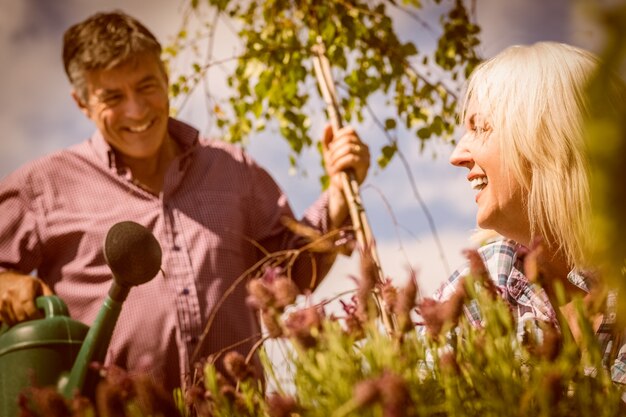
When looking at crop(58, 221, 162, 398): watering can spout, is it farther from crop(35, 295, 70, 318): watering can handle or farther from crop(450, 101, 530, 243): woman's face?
crop(450, 101, 530, 243): woman's face

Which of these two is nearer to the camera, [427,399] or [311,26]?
[427,399]

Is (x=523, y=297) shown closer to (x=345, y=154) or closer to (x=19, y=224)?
(x=345, y=154)

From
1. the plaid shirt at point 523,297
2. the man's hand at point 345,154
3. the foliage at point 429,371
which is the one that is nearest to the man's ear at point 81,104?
the man's hand at point 345,154

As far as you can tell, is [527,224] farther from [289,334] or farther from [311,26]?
[311,26]

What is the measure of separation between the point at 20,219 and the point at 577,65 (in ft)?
4.93

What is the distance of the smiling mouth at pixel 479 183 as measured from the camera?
1.20 metres

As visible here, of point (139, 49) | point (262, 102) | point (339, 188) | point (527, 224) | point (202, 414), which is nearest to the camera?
point (202, 414)

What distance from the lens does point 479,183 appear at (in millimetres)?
1203

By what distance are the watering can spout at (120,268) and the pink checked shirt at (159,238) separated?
0.47 meters

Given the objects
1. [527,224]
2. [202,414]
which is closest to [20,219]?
[202,414]

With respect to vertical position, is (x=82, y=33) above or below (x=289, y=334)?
above

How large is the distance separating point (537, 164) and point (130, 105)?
1.24 metres

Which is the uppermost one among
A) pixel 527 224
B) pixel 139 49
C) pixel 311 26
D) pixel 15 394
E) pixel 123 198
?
pixel 311 26

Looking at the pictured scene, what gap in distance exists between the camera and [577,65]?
1.22m
